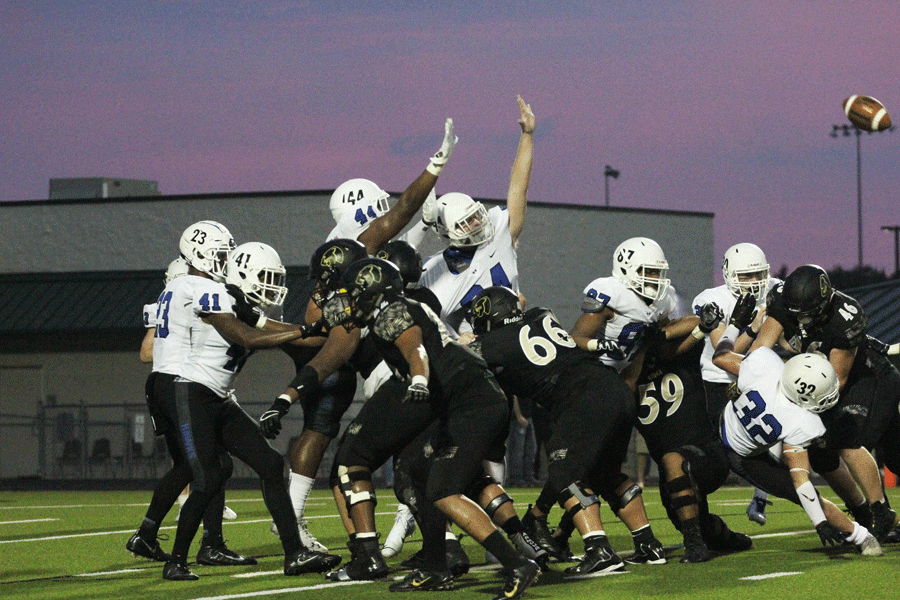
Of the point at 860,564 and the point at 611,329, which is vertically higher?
the point at 611,329

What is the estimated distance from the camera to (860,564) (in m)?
7.30

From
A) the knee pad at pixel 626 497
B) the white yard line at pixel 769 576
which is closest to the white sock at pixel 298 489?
the knee pad at pixel 626 497

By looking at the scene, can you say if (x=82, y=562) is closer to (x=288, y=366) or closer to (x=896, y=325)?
(x=288, y=366)

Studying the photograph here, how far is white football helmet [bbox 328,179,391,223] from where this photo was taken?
9.12 meters

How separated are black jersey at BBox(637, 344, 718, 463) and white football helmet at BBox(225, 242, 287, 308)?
234 centimetres

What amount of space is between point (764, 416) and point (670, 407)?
0.57m

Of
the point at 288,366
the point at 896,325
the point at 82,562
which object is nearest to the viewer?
the point at 82,562

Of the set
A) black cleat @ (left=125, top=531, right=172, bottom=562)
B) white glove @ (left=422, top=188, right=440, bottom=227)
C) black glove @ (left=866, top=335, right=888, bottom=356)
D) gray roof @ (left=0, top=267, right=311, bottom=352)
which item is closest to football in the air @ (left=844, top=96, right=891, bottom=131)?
black glove @ (left=866, top=335, right=888, bottom=356)

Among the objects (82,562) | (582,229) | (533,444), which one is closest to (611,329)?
(82,562)

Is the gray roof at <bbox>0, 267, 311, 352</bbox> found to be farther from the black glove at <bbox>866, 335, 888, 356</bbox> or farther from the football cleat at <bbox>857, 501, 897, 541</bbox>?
the football cleat at <bbox>857, 501, 897, 541</bbox>

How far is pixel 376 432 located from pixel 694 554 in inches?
86.3

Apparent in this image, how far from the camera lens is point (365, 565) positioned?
23.6 feet

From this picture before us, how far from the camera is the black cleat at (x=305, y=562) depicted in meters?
7.53

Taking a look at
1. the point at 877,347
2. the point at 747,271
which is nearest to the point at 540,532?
the point at 877,347
